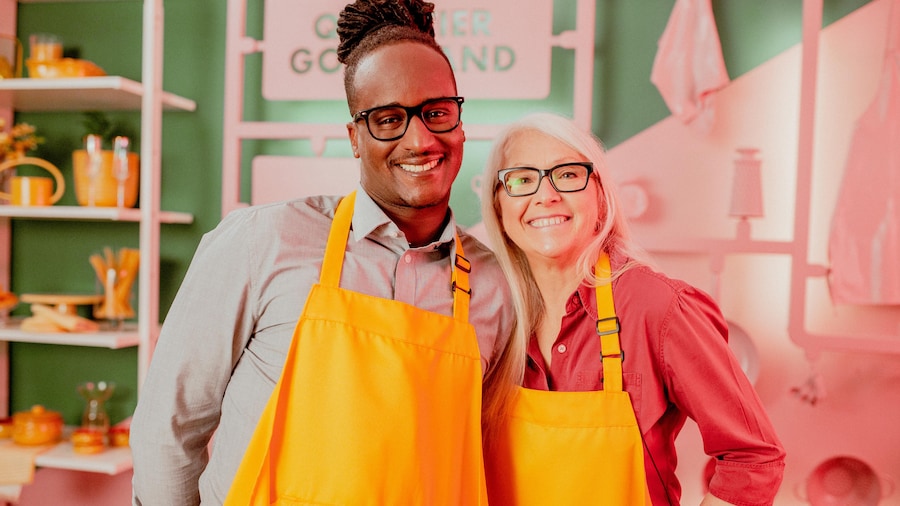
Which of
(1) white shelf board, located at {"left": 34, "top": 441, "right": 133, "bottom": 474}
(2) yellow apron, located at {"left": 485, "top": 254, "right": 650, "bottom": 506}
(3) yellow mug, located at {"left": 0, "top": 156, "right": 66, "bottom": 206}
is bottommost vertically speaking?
(1) white shelf board, located at {"left": 34, "top": 441, "right": 133, "bottom": 474}

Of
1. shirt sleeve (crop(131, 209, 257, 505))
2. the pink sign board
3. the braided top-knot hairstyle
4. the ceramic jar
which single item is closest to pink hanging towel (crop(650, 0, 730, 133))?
the pink sign board

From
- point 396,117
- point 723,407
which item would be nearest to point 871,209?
point 723,407

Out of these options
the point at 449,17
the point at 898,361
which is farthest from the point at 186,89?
the point at 898,361

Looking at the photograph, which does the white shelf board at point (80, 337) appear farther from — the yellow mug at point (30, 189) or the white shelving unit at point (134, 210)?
the yellow mug at point (30, 189)

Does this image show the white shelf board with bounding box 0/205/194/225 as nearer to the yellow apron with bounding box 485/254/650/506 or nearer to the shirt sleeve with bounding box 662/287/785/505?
the yellow apron with bounding box 485/254/650/506

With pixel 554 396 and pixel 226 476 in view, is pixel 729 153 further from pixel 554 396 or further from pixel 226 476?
pixel 226 476

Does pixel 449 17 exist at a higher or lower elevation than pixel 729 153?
higher

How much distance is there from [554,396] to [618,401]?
124 millimetres

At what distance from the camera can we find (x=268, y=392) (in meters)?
1.20

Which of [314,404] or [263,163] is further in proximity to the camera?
[263,163]

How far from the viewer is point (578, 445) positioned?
1.37m

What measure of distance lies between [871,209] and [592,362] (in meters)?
1.41

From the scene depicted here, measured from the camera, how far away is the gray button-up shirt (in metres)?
1.20

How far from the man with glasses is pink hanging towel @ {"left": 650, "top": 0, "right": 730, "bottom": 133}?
51.4 inches
